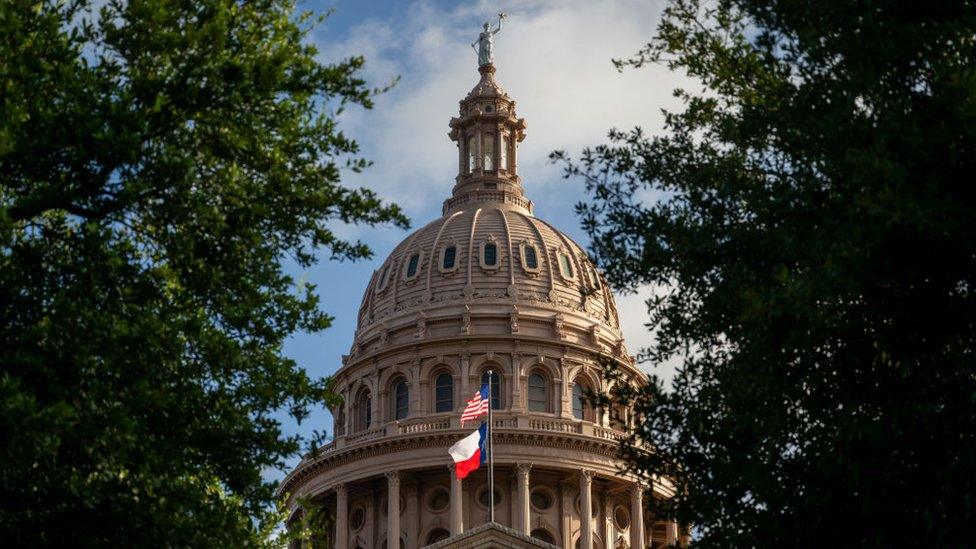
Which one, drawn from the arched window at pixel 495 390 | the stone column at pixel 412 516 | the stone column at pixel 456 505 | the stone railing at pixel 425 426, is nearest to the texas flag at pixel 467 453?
the stone column at pixel 456 505

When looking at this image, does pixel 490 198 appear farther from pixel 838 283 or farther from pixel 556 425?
pixel 838 283

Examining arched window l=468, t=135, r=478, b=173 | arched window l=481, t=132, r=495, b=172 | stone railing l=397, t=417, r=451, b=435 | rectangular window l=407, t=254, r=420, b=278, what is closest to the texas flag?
stone railing l=397, t=417, r=451, b=435

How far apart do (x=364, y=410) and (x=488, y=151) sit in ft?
62.4

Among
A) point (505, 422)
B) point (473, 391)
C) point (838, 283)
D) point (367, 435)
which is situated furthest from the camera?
point (473, 391)

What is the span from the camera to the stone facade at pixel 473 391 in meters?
80.2

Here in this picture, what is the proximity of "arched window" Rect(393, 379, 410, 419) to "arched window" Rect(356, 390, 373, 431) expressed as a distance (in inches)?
56.2

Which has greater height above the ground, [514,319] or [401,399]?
[514,319]

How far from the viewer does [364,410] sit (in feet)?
285

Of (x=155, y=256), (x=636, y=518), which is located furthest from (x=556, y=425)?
(x=155, y=256)

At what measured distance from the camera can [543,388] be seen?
278 feet

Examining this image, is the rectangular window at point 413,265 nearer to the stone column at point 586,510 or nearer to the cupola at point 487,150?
the cupola at point 487,150

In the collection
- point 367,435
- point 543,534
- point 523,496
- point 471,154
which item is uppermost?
point 471,154

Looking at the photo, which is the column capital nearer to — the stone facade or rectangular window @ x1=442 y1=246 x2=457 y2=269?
the stone facade

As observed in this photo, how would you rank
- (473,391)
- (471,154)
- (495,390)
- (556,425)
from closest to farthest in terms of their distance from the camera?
1. (556,425)
2. (473,391)
3. (495,390)
4. (471,154)
